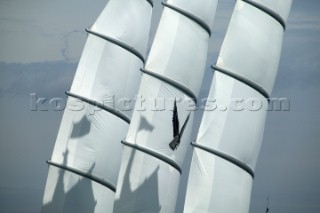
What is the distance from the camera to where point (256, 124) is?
4541cm

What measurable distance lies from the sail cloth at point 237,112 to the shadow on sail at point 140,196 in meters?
1.80

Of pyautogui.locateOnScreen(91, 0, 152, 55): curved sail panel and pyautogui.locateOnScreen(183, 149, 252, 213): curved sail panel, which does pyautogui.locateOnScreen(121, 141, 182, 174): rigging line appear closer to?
pyautogui.locateOnScreen(183, 149, 252, 213): curved sail panel

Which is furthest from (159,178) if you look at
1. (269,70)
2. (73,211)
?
(269,70)

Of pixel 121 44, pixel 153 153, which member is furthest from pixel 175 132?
pixel 121 44

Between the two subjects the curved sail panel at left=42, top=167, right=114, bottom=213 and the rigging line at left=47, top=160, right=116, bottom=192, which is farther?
the rigging line at left=47, top=160, right=116, bottom=192

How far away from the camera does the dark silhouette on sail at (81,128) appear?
45.4 meters

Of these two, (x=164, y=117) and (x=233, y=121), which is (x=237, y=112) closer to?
(x=233, y=121)

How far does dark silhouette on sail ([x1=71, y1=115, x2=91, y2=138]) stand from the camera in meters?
45.4

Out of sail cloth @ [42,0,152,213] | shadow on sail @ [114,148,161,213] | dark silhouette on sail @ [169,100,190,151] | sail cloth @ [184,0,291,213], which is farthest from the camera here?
sail cloth @ [42,0,152,213]

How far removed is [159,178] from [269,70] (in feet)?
26.8

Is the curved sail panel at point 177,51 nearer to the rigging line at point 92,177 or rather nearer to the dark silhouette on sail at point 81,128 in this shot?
the dark silhouette on sail at point 81,128

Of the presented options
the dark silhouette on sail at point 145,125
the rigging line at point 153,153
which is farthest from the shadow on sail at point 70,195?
the dark silhouette on sail at point 145,125

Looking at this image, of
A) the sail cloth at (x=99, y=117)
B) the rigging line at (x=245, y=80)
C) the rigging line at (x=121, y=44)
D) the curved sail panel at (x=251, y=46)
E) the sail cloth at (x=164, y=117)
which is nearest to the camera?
the sail cloth at (x=164, y=117)

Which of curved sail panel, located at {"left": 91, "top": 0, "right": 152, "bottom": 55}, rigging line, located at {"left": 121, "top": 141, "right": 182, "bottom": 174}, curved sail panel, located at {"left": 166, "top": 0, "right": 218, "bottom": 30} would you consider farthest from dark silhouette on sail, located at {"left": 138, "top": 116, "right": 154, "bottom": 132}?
curved sail panel, located at {"left": 166, "top": 0, "right": 218, "bottom": 30}
